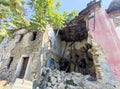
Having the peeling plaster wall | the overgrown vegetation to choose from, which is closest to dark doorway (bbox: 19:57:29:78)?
the peeling plaster wall

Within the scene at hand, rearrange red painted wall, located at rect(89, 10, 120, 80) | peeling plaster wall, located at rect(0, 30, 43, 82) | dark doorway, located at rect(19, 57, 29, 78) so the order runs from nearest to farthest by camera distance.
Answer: red painted wall, located at rect(89, 10, 120, 80), peeling plaster wall, located at rect(0, 30, 43, 82), dark doorway, located at rect(19, 57, 29, 78)

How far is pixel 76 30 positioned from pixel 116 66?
587 centimetres

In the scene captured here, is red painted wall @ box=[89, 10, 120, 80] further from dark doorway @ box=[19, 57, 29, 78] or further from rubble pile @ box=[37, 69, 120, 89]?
dark doorway @ box=[19, 57, 29, 78]

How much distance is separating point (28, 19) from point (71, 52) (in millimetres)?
6198

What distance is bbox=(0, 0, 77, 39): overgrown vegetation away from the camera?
682cm

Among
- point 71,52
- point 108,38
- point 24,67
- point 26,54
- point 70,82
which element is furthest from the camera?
point 71,52

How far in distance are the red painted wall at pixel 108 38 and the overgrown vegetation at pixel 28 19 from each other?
11.3 ft

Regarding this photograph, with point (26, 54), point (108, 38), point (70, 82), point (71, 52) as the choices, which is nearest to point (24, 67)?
point (26, 54)

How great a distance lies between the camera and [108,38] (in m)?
9.88

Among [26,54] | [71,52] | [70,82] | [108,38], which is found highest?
[71,52]

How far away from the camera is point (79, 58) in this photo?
1344 centimetres

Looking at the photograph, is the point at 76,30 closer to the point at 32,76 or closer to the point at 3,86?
the point at 32,76

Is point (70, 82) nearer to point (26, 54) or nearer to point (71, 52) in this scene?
point (26, 54)

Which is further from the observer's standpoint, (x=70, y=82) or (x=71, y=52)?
(x=71, y=52)
